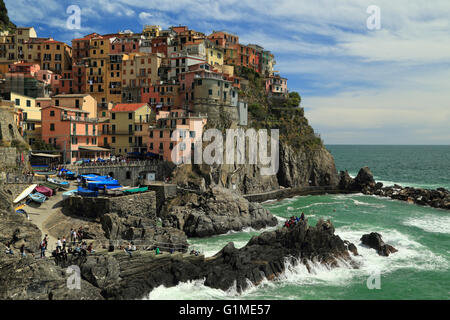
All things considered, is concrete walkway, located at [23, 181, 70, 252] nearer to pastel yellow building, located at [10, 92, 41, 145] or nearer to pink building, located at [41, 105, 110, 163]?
pink building, located at [41, 105, 110, 163]

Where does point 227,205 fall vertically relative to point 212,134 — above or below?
below

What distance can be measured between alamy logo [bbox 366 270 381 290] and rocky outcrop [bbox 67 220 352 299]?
2.91m

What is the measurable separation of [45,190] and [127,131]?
29.9 m

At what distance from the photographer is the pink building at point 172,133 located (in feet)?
218

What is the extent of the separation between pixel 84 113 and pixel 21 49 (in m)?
39.7

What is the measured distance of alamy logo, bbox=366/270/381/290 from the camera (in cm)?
3166

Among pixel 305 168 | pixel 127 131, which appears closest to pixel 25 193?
pixel 127 131

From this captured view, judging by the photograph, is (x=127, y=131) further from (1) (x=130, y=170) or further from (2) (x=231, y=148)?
(2) (x=231, y=148)

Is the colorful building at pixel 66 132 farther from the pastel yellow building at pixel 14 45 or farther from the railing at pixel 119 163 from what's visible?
the pastel yellow building at pixel 14 45

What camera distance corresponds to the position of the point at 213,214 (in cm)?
5012

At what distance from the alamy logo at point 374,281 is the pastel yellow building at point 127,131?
47286 mm
